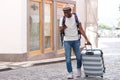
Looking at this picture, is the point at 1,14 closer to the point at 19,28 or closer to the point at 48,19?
the point at 19,28

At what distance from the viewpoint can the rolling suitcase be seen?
912cm

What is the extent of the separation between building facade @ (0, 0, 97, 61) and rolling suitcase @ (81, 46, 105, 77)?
5270 mm

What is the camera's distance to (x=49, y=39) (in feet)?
57.0

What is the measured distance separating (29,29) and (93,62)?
6.29 m

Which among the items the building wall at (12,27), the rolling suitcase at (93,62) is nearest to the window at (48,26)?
the building wall at (12,27)

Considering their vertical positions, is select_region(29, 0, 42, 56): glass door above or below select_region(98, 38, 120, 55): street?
above

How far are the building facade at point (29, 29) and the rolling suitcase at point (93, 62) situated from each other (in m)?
5.27

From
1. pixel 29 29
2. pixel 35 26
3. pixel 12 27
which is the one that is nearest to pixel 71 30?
pixel 12 27

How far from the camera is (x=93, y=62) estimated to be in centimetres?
918

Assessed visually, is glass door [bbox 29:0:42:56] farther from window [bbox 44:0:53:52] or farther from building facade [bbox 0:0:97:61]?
window [bbox 44:0:53:52]

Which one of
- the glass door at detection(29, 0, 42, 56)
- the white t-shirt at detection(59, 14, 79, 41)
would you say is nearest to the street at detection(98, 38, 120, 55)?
the glass door at detection(29, 0, 42, 56)

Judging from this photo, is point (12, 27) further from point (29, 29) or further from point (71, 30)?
point (71, 30)

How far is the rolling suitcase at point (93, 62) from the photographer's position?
9.12 metres

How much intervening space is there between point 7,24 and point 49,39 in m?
3.58
